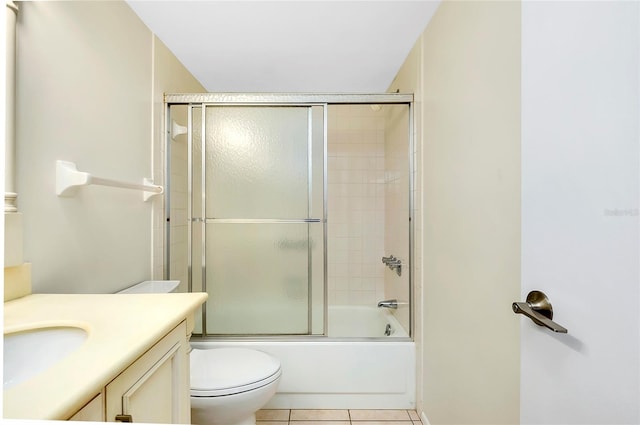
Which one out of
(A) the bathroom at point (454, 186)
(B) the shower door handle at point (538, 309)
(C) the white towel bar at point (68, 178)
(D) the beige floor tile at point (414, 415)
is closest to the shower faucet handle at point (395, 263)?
(A) the bathroom at point (454, 186)

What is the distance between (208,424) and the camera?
1316 millimetres

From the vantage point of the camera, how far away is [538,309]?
0.69 m

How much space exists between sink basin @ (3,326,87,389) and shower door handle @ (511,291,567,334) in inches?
38.4

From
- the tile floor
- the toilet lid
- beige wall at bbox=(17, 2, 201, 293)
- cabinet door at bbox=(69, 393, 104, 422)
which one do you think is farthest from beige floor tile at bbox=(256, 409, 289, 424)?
cabinet door at bbox=(69, 393, 104, 422)

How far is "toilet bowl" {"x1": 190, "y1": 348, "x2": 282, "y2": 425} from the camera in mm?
1257

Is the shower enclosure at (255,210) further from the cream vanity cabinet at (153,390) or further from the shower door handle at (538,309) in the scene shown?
the shower door handle at (538,309)

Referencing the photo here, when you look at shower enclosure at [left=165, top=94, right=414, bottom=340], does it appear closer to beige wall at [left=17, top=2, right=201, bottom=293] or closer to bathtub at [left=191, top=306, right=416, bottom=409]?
bathtub at [left=191, top=306, right=416, bottom=409]

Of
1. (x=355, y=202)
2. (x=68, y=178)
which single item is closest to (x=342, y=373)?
(x=355, y=202)

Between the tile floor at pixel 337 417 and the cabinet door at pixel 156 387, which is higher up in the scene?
the cabinet door at pixel 156 387

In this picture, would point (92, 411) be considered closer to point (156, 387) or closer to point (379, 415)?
point (156, 387)

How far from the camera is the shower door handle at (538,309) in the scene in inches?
25.1

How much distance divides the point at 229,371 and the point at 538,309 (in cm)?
124

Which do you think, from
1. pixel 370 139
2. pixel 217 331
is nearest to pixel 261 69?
pixel 370 139

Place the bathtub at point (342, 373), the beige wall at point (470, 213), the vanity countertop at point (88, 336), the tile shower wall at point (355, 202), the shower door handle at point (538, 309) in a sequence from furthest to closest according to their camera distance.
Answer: the tile shower wall at point (355, 202), the bathtub at point (342, 373), the beige wall at point (470, 213), the shower door handle at point (538, 309), the vanity countertop at point (88, 336)
